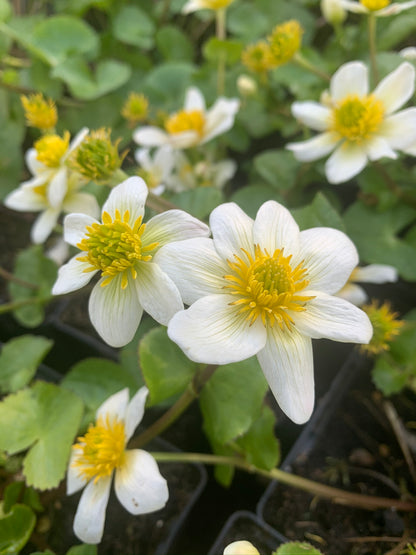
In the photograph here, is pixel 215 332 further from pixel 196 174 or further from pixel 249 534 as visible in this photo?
pixel 196 174

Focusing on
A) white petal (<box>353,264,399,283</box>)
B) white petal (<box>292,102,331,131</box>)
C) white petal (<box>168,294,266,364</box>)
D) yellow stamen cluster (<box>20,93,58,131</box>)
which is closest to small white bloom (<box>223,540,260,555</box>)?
white petal (<box>168,294,266,364</box>)

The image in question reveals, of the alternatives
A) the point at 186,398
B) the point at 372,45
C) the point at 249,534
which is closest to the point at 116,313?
the point at 186,398

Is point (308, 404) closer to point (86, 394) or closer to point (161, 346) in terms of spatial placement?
point (161, 346)

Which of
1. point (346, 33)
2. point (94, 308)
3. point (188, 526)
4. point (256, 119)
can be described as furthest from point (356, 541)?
point (346, 33)

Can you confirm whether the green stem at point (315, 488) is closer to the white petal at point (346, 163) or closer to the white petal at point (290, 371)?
the white petal at point (290, 371)

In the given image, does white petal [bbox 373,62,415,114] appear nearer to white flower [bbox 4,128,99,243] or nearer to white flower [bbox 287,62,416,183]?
white flower [bbox 287,62,416,183]

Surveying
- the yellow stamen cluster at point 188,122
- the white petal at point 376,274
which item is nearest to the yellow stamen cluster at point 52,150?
the yellow stamen cluster at point 188,122
